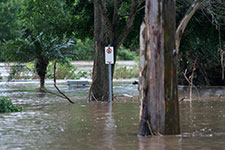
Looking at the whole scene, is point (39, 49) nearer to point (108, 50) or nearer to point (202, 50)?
point (202, 50)

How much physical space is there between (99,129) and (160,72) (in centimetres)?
232

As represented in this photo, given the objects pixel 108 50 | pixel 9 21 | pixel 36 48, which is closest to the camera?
pixel 108 50

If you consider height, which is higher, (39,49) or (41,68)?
(39,49)

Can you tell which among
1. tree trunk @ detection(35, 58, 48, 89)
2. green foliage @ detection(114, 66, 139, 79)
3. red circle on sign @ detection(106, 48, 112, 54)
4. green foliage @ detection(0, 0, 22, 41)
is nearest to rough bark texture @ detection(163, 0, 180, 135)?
red circle on sign @ detection(106, 48, 112, 54)

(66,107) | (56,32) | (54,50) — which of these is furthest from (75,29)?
(66,107)

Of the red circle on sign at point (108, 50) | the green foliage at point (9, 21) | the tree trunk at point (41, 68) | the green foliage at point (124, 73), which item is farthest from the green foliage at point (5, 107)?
the green foliage at point (9, 21)

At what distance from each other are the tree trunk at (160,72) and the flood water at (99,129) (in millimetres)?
356

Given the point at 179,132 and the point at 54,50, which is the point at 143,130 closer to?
the point at 179,132

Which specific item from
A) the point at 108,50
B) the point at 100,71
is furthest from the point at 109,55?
the point at 100,71

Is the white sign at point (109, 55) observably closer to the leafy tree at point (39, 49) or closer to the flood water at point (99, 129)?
the flood water at point (99, 129)

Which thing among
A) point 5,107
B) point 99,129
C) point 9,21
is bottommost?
point 99,129

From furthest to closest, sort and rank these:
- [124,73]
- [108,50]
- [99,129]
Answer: [124,73]
[108,50]
[99,129]

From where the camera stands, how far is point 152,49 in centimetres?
923

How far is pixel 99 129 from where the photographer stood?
10.7 metres
